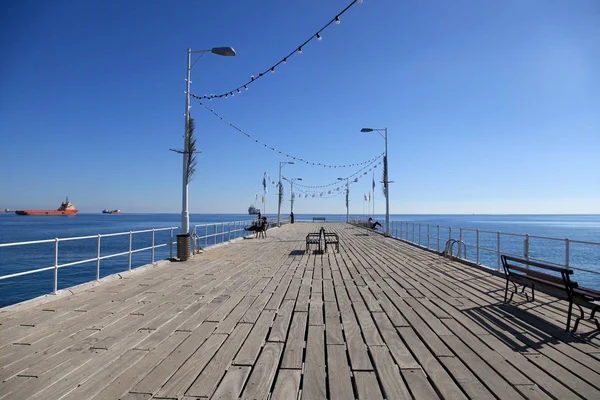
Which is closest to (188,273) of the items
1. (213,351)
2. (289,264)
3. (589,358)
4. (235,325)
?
(289,264)

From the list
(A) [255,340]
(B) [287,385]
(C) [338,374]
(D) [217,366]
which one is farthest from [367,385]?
(A) [255,340]

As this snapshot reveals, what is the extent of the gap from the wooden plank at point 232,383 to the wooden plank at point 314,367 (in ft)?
1.65

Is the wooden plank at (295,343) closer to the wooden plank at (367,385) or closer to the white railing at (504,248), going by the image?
the wooden plank at (367,385)

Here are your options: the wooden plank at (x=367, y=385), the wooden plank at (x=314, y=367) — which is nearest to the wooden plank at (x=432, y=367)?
→ the wooden plank at (x=367, y=385)

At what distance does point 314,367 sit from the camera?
3074 millimetres

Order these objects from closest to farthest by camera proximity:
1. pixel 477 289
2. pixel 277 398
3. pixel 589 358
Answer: pixel 277 398
pixel 589 358
pixel 477 289

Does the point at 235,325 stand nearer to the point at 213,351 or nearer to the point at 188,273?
the point at 213,351

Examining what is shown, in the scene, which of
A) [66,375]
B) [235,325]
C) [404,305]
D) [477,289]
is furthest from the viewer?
[477,289]

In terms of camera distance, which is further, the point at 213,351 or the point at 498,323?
the point at 498,323

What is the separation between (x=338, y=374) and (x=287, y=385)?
1.54ft

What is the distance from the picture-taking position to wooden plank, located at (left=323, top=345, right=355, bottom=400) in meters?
2.63

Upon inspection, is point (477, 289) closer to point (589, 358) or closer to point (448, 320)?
point (448, 320)

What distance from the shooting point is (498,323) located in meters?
4.32

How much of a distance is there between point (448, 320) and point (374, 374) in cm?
200
